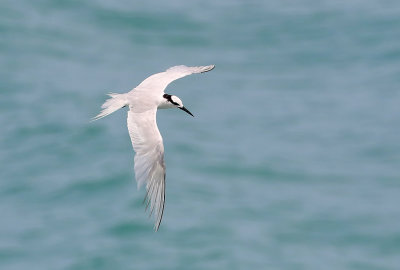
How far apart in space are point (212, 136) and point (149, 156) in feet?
27.8

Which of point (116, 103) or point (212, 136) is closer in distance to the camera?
point (116, 103)

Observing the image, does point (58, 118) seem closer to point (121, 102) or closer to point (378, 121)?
point (378, 121)

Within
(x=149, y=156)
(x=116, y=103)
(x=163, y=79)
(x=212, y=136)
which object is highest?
(x=212, y=136)

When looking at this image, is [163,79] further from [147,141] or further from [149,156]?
[149,156]

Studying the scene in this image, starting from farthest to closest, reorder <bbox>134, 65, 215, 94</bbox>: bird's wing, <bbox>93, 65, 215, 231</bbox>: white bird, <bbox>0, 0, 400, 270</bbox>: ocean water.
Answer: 1. <bbox>0, 0, 400, 270</bbox>: ocean water
2. <bbox>134, 65, 215, 94</bbox>: bird's wing
3. <bbox>93, 65, 215, 231</bbox>: white bird

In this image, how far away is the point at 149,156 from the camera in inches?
437

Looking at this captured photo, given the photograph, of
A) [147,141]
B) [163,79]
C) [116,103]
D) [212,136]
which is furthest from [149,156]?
[212,136]

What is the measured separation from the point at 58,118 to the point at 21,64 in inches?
97.3

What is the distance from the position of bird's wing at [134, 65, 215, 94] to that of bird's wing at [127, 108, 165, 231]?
0.86m

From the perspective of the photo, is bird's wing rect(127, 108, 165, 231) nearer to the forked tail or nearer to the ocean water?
the forked tail

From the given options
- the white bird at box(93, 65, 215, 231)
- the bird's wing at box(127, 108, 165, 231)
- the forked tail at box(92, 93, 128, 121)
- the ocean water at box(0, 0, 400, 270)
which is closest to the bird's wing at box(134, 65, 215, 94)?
the white bird at box(93, 65, 215, 231)

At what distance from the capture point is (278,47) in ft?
73.2

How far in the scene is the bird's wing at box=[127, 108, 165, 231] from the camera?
11.0 m

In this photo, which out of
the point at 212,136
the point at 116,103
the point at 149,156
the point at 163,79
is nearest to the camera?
the point at 149,156
